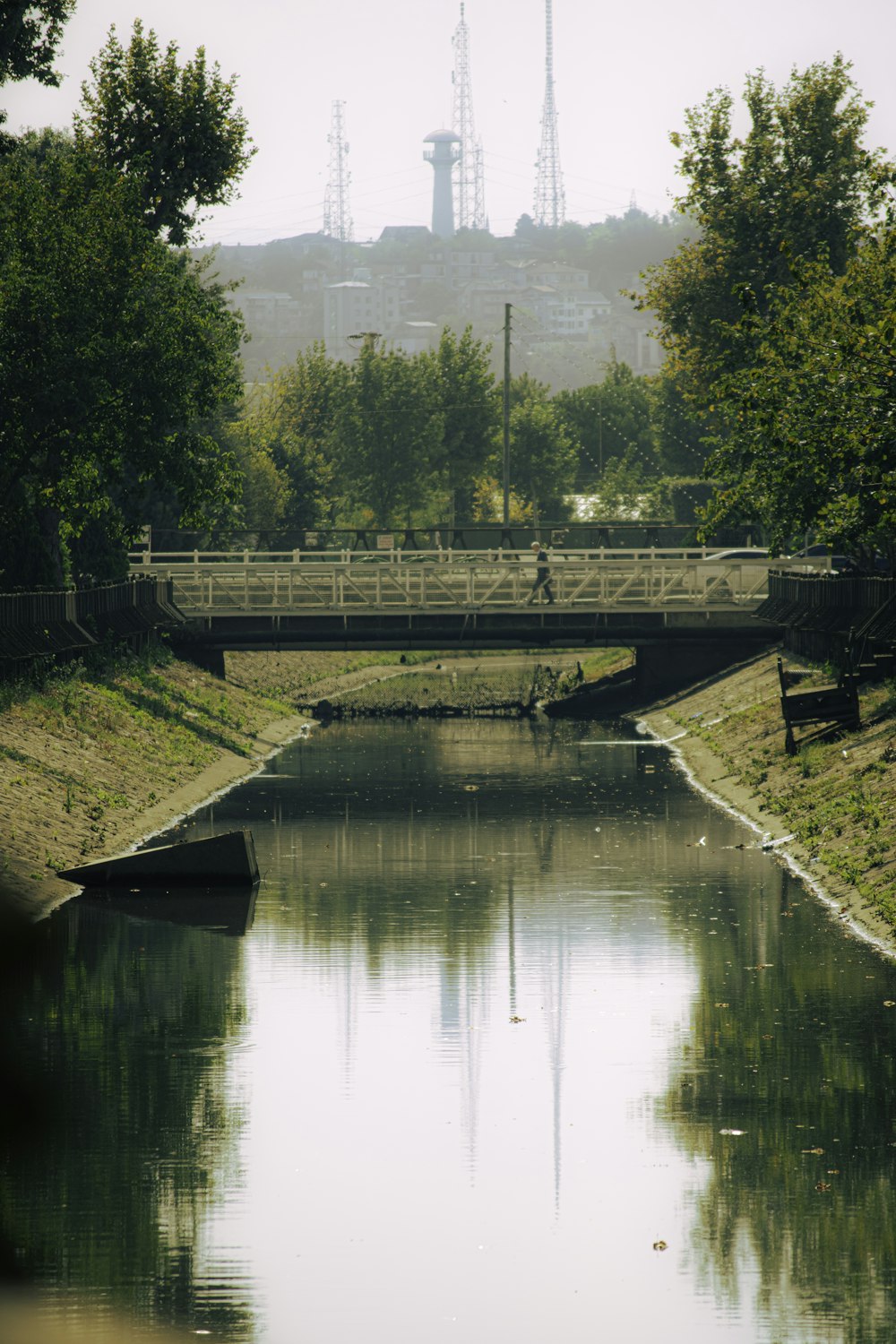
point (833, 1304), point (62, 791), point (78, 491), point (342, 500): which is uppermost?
point (342, 500)

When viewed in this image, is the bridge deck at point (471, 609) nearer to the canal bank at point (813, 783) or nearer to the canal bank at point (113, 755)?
the canal bank at point (113, 755)

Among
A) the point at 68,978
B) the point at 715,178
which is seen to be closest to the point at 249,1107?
the point at 68,978

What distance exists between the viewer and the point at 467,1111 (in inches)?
693

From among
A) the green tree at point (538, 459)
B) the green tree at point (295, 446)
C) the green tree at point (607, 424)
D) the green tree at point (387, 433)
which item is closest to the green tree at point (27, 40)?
the green tree at point (295, 446)

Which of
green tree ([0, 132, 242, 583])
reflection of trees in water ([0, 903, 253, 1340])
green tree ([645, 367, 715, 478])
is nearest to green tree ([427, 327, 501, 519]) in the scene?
green tree ([645, 367, 715, 478])

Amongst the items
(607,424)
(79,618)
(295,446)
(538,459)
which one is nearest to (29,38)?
(79,618)

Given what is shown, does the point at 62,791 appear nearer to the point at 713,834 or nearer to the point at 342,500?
the point at 713,834

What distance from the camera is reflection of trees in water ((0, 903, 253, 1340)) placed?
44.0 feet

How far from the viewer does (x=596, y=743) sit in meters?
54.7

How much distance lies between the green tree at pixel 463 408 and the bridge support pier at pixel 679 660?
165 feet

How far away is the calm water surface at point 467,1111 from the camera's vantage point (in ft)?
42.8

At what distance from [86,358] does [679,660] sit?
26.5 meters

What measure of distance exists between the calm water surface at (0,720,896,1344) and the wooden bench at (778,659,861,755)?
818 cm

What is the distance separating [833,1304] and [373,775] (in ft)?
114
